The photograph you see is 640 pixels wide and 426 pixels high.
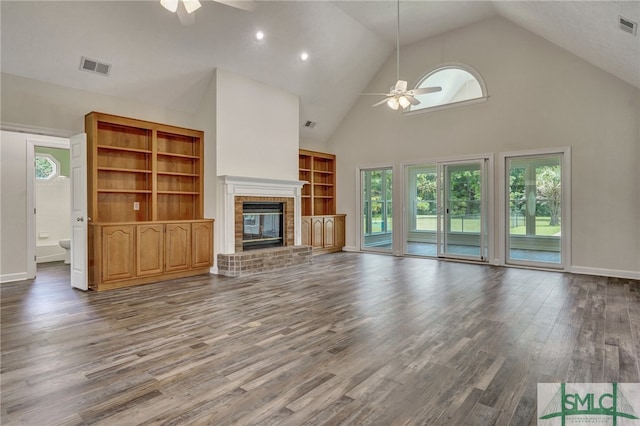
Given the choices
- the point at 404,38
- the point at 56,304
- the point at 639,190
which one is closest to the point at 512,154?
the point at 639,190

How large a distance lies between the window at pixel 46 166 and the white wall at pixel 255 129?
446 centimetres

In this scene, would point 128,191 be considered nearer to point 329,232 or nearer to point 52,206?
point 52,206

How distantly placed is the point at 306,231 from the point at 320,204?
5.00ft

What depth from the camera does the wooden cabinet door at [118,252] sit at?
4.93m

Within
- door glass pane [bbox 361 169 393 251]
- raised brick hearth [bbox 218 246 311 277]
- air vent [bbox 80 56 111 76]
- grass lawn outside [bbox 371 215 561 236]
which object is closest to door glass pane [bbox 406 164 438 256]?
grass lawn outside [bbox 371 215 561 236]

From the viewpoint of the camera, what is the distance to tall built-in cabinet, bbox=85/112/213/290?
5079 millimetres

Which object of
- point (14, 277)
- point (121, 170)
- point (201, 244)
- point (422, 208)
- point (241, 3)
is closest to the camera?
point (241, 3)

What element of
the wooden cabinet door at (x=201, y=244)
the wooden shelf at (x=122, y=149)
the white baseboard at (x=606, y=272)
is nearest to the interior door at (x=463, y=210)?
the white baseboard at (x=606, y=272)

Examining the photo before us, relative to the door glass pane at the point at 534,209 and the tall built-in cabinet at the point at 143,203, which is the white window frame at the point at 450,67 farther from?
the tall built-in cabinet at the point at 143,203

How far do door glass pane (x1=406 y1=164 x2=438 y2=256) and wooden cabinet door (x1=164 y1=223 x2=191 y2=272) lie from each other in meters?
5.03

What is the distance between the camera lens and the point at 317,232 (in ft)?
28.0

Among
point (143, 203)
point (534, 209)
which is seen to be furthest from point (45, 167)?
point (534, 209)

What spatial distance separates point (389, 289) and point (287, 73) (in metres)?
4.64

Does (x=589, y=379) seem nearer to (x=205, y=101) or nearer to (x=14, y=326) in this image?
(x=14, y=326)
